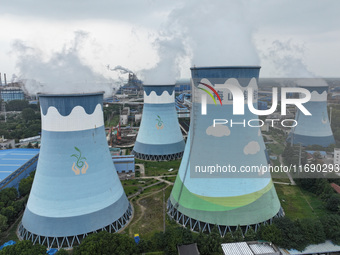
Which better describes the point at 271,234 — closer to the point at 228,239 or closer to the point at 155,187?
the point at 228,239

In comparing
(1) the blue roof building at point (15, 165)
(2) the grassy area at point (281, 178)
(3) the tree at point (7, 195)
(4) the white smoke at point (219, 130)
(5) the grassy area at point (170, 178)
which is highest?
(4) the white smoke at point (219, 130)

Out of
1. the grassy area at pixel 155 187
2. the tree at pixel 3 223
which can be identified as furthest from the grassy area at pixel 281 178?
the tree at pixel 3 223

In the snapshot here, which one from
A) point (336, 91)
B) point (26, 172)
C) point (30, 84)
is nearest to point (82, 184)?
point (30, 84)

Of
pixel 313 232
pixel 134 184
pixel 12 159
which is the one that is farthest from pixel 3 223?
pixel 313 232

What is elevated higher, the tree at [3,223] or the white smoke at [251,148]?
the white smoke at [251,148]

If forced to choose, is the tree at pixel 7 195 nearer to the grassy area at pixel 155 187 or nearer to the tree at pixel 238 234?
the grassy area at pixel 155 187

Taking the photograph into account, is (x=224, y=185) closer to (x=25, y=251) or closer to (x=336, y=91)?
(x=25, y=251)
